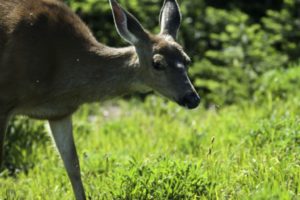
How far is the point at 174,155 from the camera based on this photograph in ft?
25.5

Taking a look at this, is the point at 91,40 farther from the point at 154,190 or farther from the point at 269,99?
the point at 269,99

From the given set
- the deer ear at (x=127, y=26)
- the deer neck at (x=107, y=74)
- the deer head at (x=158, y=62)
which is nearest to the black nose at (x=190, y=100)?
the deer head at (x=158, y=62)

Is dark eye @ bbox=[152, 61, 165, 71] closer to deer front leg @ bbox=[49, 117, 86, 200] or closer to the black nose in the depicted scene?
the black nose

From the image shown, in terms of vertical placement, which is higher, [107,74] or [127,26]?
[127,26]

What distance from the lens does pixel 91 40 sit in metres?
7.58

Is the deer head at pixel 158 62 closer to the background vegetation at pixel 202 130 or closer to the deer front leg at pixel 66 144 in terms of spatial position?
the background vegetation at pixel 202 130

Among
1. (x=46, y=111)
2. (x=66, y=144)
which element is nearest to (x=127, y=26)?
(x=46, y=111)

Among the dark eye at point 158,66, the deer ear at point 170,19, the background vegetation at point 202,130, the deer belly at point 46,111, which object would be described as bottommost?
the background vegetation at point 202,130

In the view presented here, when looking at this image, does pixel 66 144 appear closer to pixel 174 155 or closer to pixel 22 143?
pixel 174 155

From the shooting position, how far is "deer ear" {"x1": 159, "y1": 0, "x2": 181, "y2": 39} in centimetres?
750

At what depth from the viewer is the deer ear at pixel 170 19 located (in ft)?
24.6

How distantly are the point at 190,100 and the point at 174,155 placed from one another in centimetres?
100

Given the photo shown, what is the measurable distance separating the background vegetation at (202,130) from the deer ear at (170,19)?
3.60 ft

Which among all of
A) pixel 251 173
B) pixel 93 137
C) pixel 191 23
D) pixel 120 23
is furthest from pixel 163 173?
pixel 191 23
